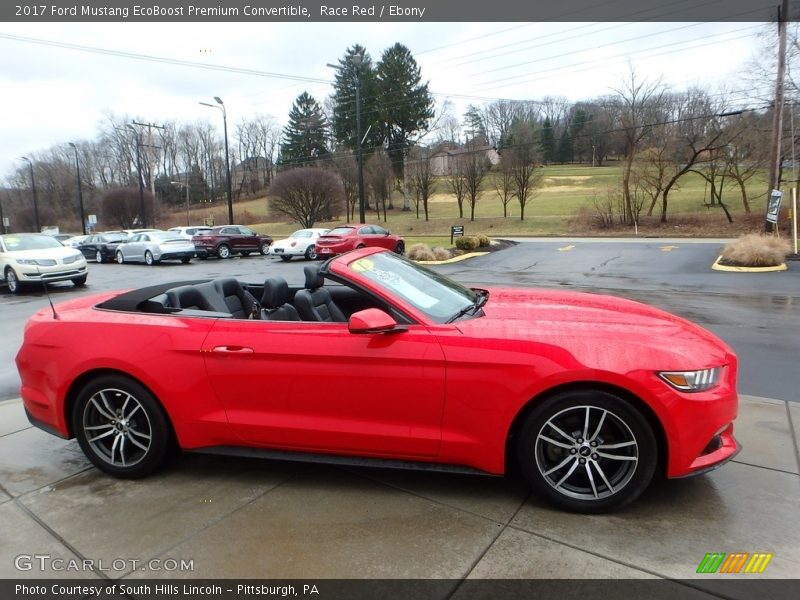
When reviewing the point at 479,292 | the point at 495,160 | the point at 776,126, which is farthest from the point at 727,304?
the point at 495,160

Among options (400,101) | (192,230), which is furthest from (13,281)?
(400,101)

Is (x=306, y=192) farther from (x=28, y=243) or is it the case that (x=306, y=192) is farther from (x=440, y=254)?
(x=28, y=243)

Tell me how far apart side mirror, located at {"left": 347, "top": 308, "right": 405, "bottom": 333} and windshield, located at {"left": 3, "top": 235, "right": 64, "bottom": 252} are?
618 inches

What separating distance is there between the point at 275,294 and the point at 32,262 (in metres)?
13.6

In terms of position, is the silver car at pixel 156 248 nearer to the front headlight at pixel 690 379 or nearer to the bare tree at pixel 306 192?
the bare tree at pixel 306 192

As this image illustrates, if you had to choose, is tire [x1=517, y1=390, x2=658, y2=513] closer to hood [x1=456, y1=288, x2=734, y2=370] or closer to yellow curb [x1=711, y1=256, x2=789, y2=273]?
hood [x1=456, y1=288, x2=734, y2=370]

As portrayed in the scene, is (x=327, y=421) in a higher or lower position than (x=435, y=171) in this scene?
lower

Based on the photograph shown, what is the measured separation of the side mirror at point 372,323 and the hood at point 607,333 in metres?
0.43

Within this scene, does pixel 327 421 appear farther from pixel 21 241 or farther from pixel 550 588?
pixel 21 241

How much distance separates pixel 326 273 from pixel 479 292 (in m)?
1.37

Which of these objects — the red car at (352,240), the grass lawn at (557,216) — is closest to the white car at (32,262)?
the red car at (352,240)

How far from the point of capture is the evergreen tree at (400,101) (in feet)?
202

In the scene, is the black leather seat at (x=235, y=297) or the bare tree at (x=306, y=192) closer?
the black leather seat at (x=235, y=297)

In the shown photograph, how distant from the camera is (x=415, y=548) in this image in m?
2.67
